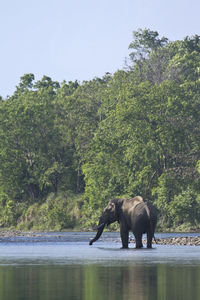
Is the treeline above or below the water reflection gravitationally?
above

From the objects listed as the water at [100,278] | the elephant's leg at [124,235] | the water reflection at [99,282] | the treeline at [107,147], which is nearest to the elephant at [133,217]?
the elephant's leg at [124,235]

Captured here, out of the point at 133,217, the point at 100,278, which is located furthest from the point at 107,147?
the point at 100,278

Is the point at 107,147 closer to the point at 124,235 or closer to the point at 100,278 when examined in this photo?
the point at 124,235

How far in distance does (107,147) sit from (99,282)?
60.9 meters

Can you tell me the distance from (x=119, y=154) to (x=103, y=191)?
4.19m

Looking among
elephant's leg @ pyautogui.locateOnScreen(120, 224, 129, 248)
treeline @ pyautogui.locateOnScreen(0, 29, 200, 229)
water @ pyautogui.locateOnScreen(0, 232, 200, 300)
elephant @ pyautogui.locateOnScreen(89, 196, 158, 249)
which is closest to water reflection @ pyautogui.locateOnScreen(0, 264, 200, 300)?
water @ pyautogui.locateOnScreen(0, 232, 200, 300)

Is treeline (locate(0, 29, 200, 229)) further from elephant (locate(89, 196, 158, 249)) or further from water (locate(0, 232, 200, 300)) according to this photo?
water (locate(0, 232, 200, 300))

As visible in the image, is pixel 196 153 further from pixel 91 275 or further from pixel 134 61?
pixel 91 275

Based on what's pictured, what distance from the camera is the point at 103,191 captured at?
8119cm

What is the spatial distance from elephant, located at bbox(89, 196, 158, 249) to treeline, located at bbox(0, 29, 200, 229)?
26.3m

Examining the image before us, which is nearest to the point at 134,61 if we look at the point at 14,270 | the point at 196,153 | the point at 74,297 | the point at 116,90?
Result: the point at 116,90

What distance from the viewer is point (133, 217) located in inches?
1829

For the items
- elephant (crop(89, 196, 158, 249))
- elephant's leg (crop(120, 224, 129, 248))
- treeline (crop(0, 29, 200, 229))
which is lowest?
elephant's leg (crop(120, 224, 129, 248))

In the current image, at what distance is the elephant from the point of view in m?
45.5
